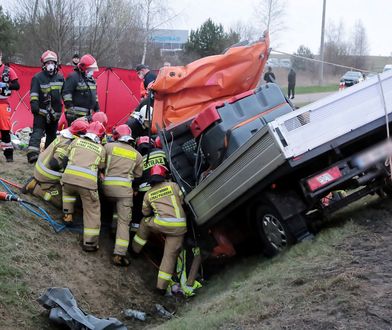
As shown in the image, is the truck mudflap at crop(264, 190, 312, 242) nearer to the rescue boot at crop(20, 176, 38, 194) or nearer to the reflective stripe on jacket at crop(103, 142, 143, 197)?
the reflective stripe on jacket at crop(103, 142, 143, 197)

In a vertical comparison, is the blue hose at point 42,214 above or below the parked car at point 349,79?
above

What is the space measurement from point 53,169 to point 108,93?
22.2ft

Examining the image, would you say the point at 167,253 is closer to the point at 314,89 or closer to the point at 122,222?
the point at 122,222

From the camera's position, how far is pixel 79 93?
8844mm

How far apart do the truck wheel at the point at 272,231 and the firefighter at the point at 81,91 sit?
146 inches

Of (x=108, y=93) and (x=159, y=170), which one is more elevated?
(x=159, y=170)

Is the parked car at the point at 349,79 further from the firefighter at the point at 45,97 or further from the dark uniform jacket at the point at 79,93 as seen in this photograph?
the firefighter at the point at 45,97

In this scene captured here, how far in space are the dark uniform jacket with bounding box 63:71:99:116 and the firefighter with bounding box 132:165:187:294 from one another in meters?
2.50

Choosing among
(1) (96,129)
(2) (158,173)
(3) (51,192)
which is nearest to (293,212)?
(2) (158,173)

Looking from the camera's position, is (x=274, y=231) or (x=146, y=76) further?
(x=146, y=76)

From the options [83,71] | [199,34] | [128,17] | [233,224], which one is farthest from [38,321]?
[199,34]

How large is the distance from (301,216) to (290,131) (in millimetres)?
942

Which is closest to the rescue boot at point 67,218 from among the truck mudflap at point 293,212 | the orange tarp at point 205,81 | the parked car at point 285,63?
the orange tarp at point 205,81

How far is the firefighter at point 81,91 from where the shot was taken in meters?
8.70
